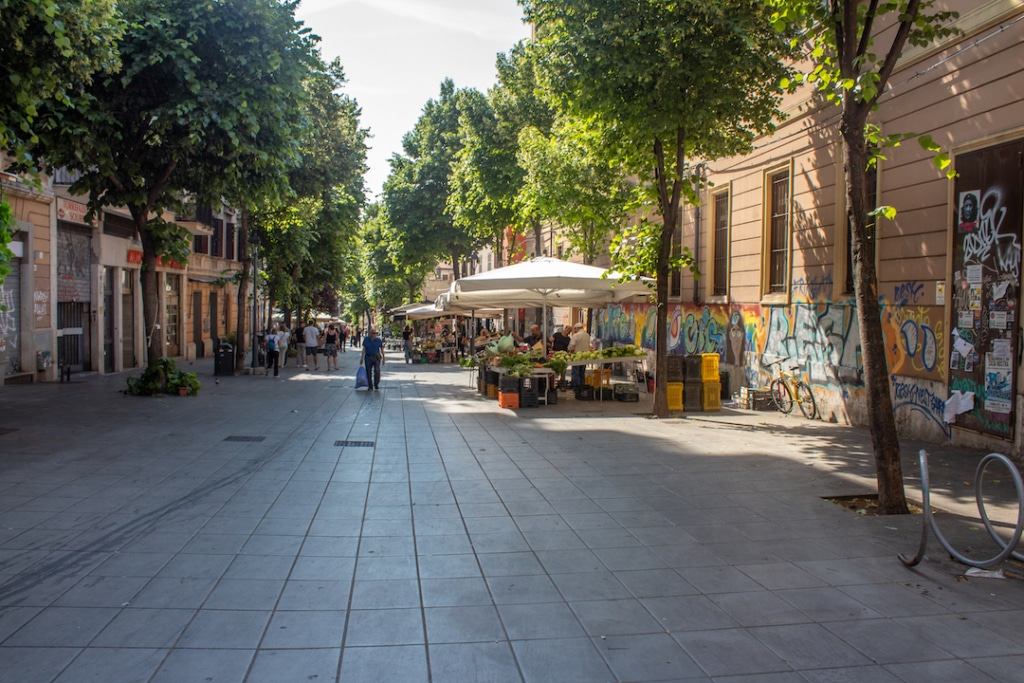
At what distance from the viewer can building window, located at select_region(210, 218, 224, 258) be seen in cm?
3597

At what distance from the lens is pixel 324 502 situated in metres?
7.26

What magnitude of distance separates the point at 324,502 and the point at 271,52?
31.5ft

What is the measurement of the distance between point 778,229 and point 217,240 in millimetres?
28447

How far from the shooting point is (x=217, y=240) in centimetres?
3650

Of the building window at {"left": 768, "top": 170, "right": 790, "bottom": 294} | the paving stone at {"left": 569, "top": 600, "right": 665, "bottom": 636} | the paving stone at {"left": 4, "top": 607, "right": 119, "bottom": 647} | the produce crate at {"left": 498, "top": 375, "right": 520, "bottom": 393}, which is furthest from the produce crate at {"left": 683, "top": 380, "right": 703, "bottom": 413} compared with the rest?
the paving stone at {"left": 4, "top": 607, "right": 119, "bottom": 647}

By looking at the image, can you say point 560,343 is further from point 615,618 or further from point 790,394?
point 615,618

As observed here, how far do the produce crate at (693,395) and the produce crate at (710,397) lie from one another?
0.06 meters

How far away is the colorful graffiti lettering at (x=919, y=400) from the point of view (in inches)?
411

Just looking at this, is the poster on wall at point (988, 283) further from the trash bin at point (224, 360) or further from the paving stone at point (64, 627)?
the trash bin at point (224, 360)

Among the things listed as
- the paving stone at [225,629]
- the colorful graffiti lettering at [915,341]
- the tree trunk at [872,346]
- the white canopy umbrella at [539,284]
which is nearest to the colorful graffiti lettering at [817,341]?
the colorful graffiti lettering at [915,341]

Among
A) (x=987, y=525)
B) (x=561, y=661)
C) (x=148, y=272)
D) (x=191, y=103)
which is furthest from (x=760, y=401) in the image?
(x=148, y=272)

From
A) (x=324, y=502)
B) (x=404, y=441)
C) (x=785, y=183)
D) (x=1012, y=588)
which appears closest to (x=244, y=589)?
(x=324, y=502)

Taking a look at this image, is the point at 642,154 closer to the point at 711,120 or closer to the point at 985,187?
the point at 711,120

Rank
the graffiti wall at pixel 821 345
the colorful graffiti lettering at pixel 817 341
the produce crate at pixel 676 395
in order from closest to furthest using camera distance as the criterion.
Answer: the graffiti wall at pixel 821 345
the colorful graffiti lettering at pixel 817 341
the produce crate at pixel 676 395
